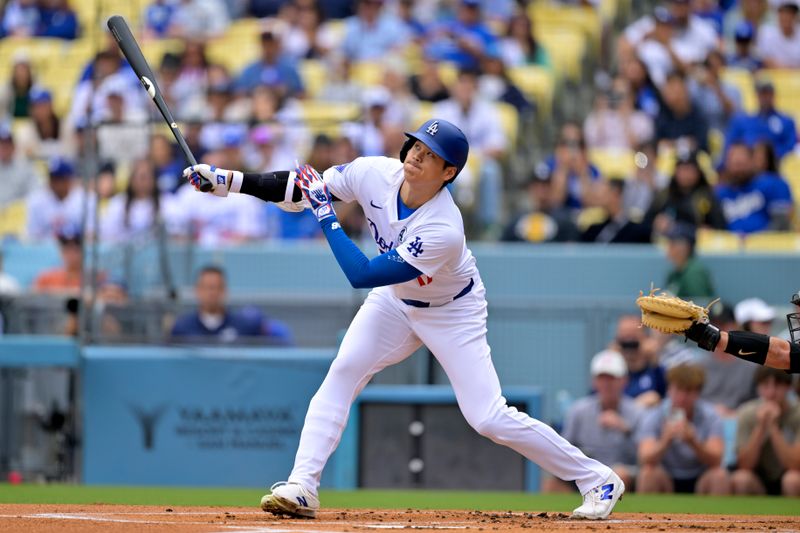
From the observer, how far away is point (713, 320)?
11.1 meters

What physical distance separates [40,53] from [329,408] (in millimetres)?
11547

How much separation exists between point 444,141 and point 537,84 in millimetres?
8989

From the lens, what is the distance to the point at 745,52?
15.6 meters

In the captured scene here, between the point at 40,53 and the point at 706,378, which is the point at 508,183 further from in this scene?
the point at 40,53

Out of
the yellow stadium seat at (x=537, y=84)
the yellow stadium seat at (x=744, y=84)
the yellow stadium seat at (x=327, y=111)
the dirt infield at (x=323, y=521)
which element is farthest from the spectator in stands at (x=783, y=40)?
the dirt infield at (x=323, y=521)

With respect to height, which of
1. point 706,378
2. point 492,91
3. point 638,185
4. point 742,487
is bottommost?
point 742,487

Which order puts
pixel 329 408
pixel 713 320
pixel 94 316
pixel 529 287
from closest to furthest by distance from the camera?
pixel 329 408
pixel 713 320
pixel 94 316
pixel 529 287

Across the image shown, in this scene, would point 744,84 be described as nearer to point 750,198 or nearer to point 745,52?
point 745,52

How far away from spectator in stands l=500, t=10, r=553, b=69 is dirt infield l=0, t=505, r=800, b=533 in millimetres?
8919

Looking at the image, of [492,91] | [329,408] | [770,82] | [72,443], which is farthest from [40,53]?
[329,408]

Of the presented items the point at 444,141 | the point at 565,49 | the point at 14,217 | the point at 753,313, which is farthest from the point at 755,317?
the point at 14,217

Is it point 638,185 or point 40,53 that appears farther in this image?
point 40,53

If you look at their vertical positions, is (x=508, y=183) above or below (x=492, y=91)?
below

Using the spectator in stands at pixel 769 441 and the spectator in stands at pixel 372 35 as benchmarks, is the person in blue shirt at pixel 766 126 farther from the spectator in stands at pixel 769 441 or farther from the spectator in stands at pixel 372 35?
the spectator in stands at pixel 372 35
